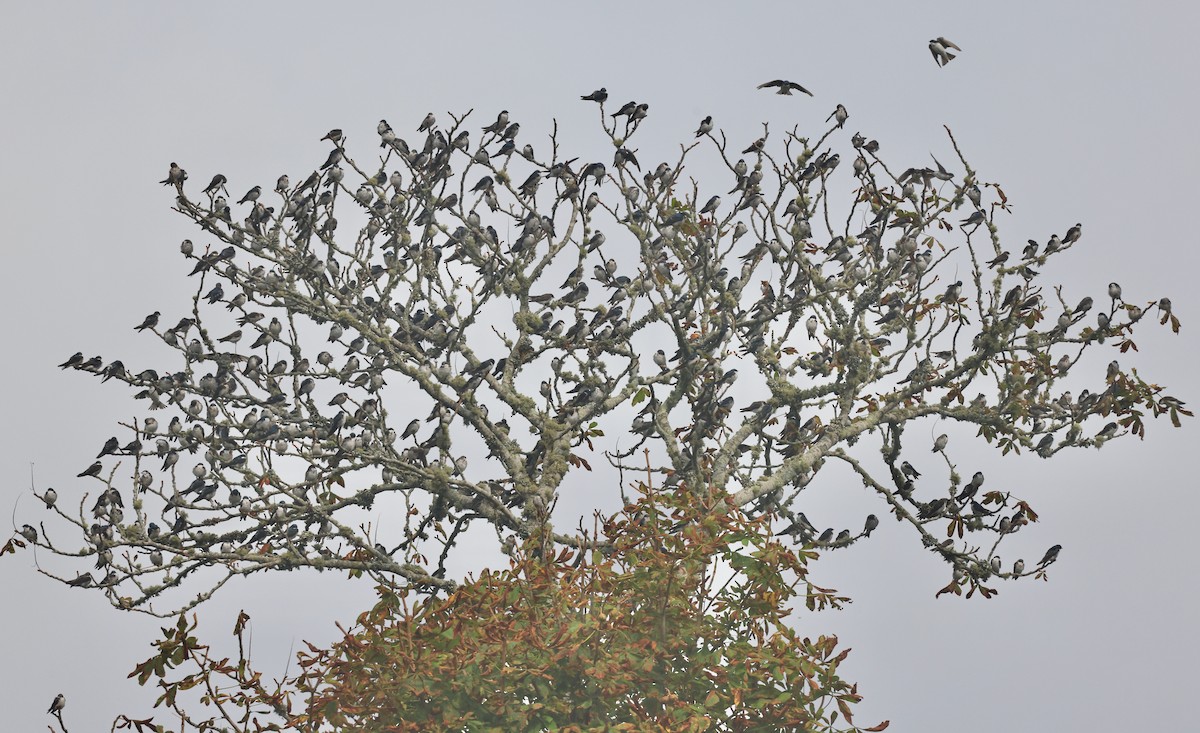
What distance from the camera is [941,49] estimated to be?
17078 millimetres

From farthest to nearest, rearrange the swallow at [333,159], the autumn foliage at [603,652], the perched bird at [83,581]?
the swallow at [333,159] < the perched bird at [83,581] < the autumn foliage at [603,652]

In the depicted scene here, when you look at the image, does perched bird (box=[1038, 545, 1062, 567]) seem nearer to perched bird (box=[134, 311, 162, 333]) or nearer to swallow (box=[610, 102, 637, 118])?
swallow (box=[610, 102, 637, 118])

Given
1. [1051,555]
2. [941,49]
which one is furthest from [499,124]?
[1051,555]

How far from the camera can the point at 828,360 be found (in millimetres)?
18953

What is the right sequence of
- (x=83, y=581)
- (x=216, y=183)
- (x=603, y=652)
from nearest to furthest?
(x=603, y=652), (x=83, y=581), (x=216, y=183)

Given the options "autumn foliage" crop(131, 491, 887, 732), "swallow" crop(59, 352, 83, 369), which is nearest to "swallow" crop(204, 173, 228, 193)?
"swallow" crop(59, 352, 83, 369)

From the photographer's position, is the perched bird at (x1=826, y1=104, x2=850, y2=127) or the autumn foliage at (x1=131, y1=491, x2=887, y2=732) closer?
the autumn foliage at (x1=131, y1=491, x2=887, y2=732)

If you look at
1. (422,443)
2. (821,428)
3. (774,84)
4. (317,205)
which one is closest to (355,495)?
(422,443)

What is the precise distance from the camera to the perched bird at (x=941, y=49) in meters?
17.0

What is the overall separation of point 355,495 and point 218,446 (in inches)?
70.8

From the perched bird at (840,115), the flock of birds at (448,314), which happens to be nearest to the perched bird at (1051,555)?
the flock of birds at (448,314)

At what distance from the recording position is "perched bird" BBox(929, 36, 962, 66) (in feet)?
55.9

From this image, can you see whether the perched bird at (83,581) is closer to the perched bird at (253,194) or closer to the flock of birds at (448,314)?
the flock of birds at (448,314)

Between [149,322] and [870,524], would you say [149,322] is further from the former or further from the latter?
[870,524]
